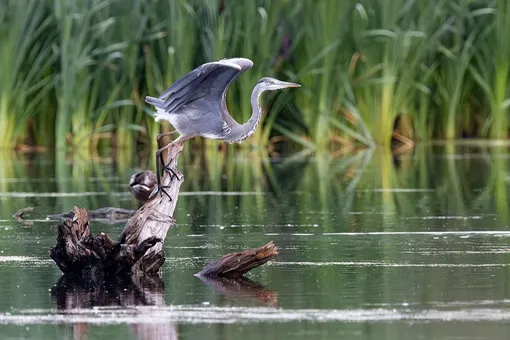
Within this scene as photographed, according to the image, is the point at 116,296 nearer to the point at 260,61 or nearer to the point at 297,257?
the point at 297,257

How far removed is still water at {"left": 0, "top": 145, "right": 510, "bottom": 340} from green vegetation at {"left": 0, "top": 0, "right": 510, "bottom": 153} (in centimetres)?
269

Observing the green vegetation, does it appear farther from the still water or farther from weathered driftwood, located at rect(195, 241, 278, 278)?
weathered driftwood, located at rect(195, 241, 278, 278)

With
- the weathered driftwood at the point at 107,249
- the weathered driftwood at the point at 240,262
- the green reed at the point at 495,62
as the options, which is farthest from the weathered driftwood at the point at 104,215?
the green reed at the point at 495,62

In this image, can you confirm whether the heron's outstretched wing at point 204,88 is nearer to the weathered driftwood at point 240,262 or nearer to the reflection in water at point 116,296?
the weathered driftwood at point 240,262

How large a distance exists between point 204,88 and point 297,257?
4.34 feet

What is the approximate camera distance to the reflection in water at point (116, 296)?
20.1ft

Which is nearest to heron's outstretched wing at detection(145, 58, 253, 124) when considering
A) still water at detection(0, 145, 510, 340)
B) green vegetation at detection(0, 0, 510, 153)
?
still water at detection(0, 145, 510, 340)

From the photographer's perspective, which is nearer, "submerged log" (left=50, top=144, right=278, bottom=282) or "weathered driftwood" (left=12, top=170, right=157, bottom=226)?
"submerged log" (left=50, top=144, right=278, bottom=282)

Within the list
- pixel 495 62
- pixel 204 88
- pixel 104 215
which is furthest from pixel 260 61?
pixel 204 88

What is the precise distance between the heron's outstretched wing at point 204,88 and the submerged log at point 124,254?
46.4 inches

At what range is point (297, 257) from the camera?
28.5 feet

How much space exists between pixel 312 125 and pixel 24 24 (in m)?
4.14

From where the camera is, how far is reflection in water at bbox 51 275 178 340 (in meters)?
6.11

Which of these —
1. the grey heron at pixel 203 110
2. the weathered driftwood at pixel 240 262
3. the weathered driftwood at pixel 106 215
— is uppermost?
the grey heron at pixel 203 110
